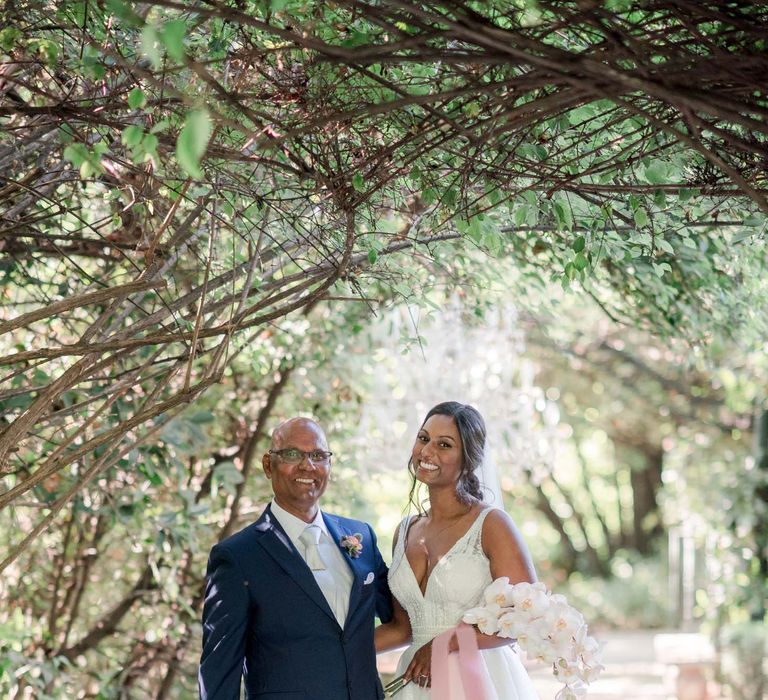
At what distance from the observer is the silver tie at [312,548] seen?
371 centimetres

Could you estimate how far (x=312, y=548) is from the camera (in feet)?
12.2

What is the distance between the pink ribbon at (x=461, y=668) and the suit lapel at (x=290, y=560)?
0.38 metres

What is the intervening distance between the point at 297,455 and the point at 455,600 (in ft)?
2.48

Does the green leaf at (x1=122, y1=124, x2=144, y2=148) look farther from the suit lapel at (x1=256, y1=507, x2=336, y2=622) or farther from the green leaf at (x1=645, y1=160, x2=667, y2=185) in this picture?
the suit lapel at (x1=256, y1=507, x2=336, y2=622)

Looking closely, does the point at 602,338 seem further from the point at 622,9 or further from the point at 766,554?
the point at 622,9

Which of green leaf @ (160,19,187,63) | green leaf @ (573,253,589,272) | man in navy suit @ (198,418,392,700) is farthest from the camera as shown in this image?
man in navy suit @ (198,418,392,700)

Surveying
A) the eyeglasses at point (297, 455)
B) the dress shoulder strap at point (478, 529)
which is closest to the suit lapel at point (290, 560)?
the eyeglasses at point (297, 455)

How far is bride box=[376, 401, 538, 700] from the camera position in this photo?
3.82m

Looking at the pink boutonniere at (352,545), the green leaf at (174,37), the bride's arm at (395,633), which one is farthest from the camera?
the bride's arm at (395,633)

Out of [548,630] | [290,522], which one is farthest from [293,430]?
[548,630]

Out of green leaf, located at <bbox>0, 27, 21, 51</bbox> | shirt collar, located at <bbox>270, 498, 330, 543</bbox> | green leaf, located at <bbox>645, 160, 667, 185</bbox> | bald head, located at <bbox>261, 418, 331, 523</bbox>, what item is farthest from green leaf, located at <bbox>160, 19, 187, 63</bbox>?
shirt collar, located at <bbox>270, 498, 330, 543</bbox>

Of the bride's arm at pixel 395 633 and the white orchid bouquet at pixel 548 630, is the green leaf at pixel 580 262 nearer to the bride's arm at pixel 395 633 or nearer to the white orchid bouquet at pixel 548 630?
the white orchid bouquet at pixel 548 630

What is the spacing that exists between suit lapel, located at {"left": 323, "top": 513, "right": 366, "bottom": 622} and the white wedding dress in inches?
8.9

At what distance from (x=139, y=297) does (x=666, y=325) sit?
2.55 m
